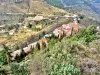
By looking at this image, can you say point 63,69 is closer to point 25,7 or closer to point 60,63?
point 60,63

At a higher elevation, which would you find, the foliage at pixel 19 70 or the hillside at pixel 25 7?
the foliage at pixel 19 70

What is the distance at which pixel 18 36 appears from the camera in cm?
9156

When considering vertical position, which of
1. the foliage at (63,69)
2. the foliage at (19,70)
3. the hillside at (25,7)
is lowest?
the hillside at (25,7)

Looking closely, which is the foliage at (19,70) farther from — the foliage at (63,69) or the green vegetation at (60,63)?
the foliage at (63,69)

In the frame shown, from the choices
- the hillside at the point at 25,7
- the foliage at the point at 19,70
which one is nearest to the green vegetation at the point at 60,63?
the foliage at the point at 19,70

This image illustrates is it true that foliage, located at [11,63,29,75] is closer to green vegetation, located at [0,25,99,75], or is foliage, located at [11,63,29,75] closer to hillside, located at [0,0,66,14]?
green vegetation, located at [0,25,99,75]

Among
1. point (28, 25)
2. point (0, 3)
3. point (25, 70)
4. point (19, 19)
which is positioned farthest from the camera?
point (0, 3)

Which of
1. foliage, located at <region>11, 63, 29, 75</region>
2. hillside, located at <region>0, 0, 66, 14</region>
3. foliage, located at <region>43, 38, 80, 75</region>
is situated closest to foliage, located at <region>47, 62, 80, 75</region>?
foliage, located at <region>43, 38, 80, 75</region>

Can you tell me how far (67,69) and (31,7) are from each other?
5714 inches

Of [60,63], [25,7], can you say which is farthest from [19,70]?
[25,7]

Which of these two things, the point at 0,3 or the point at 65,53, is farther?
the point at 0,3

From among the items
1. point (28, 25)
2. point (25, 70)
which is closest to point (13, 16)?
point (28, 25)

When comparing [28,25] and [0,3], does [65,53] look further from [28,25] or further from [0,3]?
[0,3]

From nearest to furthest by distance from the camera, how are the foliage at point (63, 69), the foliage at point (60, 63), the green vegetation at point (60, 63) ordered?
the foliage at point (63, 69) → the foliage at point (60, 63) → the green vegetation at point (60, 63)
